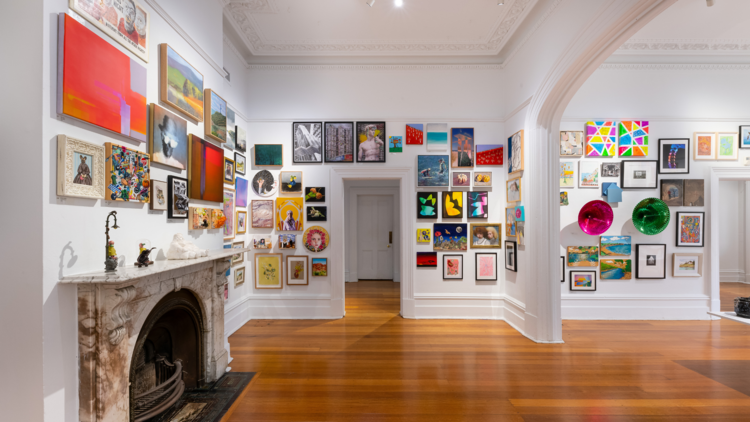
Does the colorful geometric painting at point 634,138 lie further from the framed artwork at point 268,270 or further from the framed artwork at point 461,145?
the framed artwork at point 268,270

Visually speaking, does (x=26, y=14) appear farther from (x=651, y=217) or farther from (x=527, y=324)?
(x=651, y=217)

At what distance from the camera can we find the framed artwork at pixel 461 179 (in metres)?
5.31

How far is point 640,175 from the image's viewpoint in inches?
202

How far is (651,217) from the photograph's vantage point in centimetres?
494

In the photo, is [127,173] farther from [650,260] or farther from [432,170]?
[650,260]

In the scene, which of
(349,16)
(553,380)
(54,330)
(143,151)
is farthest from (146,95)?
(553,380)

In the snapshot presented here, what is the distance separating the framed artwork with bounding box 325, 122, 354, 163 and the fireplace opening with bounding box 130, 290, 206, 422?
313 cm

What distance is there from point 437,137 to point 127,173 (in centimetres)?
431

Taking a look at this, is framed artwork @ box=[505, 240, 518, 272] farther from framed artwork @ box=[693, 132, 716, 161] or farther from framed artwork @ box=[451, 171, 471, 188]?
framed artwork @ box=[693, 132, 716, 161]

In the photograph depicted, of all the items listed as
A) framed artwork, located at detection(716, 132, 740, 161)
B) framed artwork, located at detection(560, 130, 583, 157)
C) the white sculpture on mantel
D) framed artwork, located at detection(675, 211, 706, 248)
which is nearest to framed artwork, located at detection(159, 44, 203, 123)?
the white sculpture on mantel

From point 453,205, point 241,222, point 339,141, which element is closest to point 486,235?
point 453,205

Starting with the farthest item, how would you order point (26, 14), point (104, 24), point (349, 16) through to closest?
1. point (349, 16)
2. point (104, 24)
3. point (26, 14)

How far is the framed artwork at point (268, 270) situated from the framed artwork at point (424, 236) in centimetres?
239

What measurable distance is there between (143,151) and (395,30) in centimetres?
382
